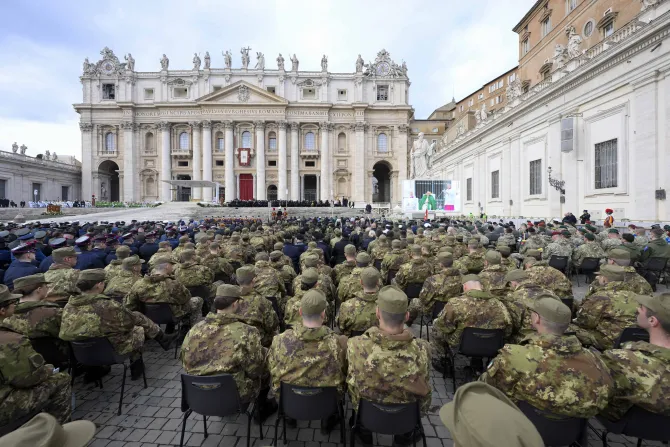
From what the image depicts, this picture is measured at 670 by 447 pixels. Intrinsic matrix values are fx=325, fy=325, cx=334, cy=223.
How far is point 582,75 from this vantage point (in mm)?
16062

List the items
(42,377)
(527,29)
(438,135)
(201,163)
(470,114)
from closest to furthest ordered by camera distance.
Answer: (42,377)
(527,29)
(470,114)
(201,163)
(438,135)

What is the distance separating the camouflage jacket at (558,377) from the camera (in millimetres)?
2422

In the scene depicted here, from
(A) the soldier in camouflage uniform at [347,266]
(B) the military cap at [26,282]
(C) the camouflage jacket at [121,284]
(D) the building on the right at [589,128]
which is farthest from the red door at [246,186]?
(B) the military cap at [26,282]

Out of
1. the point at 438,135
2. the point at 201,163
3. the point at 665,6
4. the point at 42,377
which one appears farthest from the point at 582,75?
the point at 201,163

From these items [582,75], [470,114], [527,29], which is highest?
[527,29]

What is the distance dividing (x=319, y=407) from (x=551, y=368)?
6.19ft

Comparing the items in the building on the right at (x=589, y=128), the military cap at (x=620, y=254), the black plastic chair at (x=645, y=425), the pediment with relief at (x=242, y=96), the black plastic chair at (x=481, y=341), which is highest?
the pediment with relief at (x=242, y=96)

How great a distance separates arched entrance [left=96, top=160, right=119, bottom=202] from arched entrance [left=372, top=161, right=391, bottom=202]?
3964 centimetres

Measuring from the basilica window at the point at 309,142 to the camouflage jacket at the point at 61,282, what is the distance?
4455 centimetres

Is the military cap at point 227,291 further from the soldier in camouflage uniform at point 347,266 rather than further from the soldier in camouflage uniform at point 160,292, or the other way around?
the soldier in camouflage uniform at point 347,266

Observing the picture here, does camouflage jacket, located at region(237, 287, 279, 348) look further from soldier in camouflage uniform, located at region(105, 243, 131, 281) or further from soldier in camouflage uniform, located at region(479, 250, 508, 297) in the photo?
soldier in camouflage uniform, located at region(105, 243, 131, 281)

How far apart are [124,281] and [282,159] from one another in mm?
42417

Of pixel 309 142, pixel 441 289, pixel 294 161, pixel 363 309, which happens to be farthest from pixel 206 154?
pixel 363 309

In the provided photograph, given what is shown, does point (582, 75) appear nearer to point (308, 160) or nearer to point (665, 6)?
point (665, 6)
